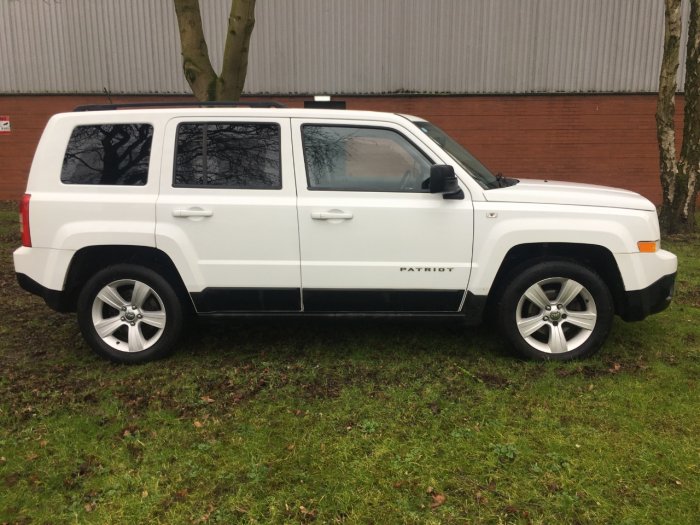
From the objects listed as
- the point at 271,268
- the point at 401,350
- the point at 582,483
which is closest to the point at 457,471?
the point at 582,483

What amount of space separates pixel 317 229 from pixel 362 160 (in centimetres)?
62

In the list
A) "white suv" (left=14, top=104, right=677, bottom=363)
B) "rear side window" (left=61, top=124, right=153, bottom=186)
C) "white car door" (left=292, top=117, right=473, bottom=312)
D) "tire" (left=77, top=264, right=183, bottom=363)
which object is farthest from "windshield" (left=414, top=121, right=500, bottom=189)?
"tire" (left=77, top=264, right=183, bottom=363)

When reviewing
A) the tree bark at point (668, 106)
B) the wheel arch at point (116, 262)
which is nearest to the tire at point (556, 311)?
the wheel arch at point (116, 262)

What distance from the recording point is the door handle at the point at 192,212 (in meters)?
3.92

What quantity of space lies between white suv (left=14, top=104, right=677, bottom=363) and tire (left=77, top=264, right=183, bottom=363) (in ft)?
0.06

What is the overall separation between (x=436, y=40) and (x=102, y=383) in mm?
11259

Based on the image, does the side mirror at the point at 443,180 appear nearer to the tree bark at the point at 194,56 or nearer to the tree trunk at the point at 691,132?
the tree bark at the point at 194,56

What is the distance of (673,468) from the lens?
2822mm

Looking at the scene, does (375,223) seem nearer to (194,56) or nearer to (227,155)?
(227,155)

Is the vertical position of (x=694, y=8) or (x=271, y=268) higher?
(x=694, y=8)

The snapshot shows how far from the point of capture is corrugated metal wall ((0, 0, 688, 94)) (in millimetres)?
12359

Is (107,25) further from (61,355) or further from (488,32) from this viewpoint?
(61,355)

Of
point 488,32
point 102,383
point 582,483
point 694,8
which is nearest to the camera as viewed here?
point 582,483

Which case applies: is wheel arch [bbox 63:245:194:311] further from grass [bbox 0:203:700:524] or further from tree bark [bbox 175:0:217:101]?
tree bark [bbox 175:0:217:101]
